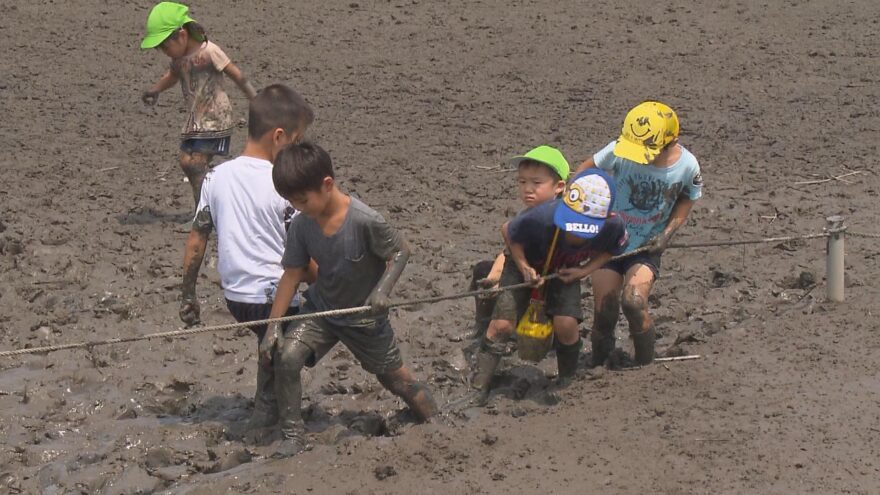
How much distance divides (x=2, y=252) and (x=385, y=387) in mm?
3166

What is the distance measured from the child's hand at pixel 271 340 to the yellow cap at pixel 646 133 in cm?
179

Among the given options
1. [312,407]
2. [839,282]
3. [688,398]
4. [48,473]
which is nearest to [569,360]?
[688,398]

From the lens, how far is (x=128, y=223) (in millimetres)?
8641

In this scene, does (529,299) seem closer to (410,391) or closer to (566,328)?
(566,328)

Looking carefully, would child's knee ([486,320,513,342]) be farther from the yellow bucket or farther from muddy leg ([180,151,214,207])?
muddy leg ([180,151,214,207])

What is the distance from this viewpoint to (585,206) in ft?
19.0

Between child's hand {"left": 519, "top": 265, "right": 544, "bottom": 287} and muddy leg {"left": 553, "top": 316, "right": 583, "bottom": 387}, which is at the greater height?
child's hand {"left": 519, "top": 265, "right": 544, "bottom": 287}

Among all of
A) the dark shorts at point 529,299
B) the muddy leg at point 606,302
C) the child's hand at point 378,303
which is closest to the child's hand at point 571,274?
the dark shorts at point 529,299

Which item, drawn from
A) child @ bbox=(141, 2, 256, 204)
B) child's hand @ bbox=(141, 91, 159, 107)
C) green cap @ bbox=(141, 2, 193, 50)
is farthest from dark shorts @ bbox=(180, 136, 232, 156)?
green cap @ bbox=(141, 2, 193, 50)

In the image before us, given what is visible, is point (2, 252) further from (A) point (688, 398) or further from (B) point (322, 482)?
(A) point (688, 398)

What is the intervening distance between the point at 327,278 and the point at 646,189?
1729 mm

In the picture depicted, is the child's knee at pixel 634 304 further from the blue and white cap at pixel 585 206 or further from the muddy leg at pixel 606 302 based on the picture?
the blue and white cap at pixel 585 206

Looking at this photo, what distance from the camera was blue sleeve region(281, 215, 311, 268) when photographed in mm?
5574

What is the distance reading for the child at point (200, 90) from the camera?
841 cm
